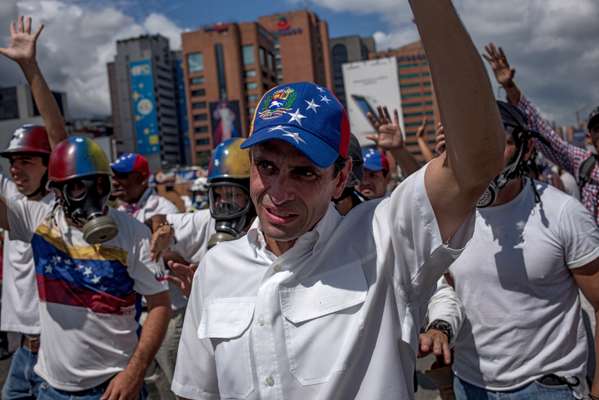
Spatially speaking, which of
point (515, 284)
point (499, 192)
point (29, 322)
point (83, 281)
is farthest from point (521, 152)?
point (29, 322)

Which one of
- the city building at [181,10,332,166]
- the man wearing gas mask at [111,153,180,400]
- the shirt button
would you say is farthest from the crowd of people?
the city building at [181,10,332,166]

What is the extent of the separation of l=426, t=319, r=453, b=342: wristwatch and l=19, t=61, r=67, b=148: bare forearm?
111 inches

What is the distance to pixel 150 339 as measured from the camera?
2.92m

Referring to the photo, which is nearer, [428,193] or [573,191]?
[428,193]

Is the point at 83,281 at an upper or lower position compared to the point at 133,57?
lower

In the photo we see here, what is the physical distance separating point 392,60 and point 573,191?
9918 cm

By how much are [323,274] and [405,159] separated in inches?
99.0

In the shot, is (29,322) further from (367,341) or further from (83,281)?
(367,341)

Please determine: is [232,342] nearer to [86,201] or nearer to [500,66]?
[86,201]

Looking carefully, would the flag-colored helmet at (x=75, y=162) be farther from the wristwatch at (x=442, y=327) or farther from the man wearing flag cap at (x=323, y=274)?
the wristwatch at (x=442, y=327)

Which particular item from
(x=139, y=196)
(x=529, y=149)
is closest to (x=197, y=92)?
(x=139, y=196)

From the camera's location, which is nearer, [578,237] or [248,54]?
[578,237]

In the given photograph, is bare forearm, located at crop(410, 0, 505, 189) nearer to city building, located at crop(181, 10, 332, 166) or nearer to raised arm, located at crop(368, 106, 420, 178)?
raised arm, located at crop(368, 106, 420, 178)

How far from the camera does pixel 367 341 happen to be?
5.08ft
